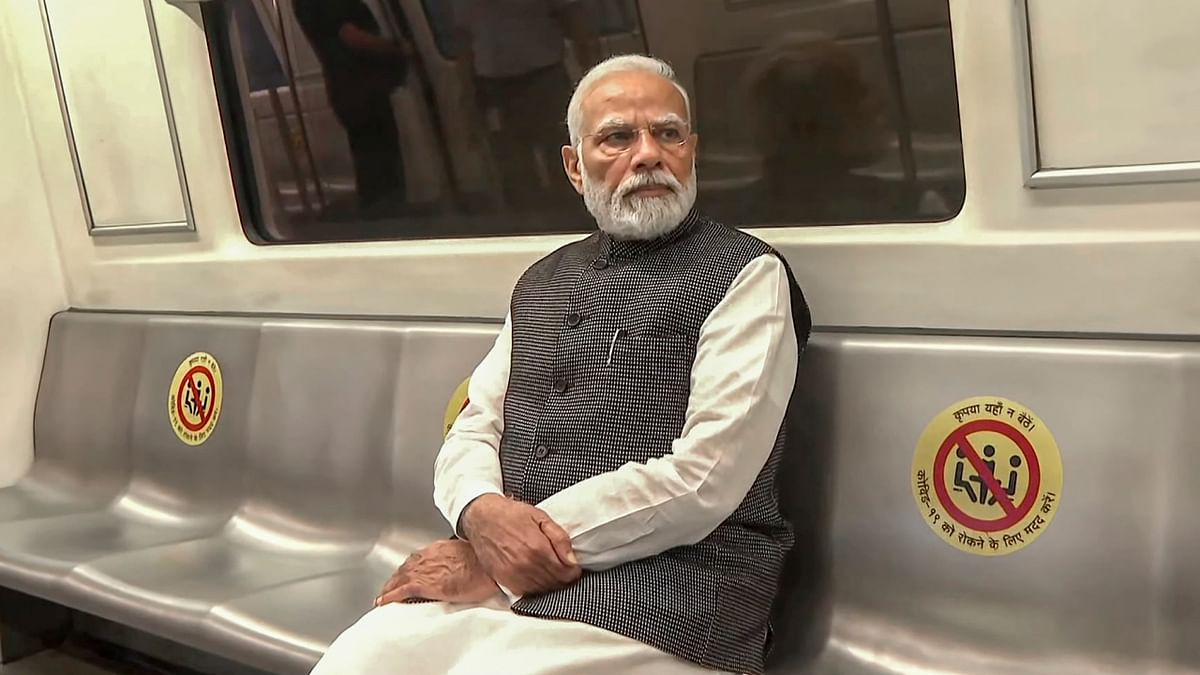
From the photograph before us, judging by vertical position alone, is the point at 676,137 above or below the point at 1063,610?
above

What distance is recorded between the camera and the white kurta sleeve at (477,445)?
2033 mm

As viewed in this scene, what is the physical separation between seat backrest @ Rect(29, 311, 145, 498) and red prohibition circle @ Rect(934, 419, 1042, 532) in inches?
104

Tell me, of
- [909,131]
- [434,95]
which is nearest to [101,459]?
[434,95]

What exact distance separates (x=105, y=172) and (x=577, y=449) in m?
2.50

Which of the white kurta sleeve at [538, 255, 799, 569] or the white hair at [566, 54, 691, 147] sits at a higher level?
the white hair at [566, 54, 691, 147]

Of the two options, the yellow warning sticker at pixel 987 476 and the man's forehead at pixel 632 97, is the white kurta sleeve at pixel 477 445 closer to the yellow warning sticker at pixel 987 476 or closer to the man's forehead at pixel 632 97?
the man's forehead at pixel 632 97

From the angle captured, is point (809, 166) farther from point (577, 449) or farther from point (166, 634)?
point (166, 634)

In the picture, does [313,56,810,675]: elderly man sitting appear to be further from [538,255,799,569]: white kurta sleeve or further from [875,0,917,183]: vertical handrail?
[875,0,917,183]: vertical handrail

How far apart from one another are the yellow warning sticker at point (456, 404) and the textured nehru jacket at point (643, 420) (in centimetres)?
55

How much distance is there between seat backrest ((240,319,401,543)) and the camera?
2910 millimetres

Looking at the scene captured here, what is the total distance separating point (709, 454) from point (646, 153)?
1.91ft

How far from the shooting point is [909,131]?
219 centimetres

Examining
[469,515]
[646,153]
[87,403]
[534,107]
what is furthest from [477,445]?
[87,403]

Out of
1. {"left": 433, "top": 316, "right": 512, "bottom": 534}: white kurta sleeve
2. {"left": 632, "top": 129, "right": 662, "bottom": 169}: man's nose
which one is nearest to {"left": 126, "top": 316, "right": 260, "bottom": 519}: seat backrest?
{"left": 433, "top": 316, "right": 512, "bottom": 534}: white kurta sleeve
